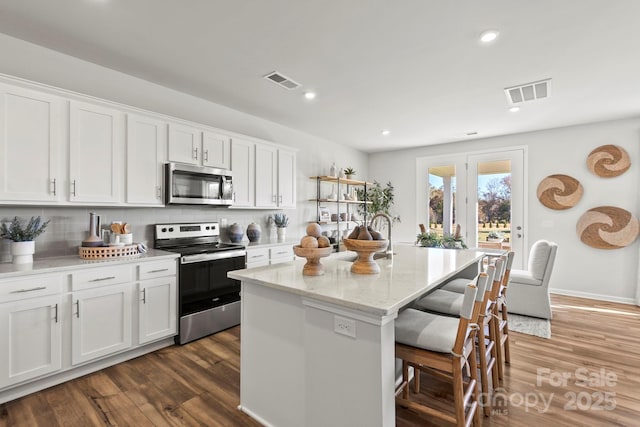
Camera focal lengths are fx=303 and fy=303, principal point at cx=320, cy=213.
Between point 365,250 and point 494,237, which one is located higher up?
point 365,250

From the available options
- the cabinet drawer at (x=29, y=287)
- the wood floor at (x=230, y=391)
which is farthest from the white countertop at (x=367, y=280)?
the cabinet drawer at (x=29, y=287)

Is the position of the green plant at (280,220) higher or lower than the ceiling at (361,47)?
lower

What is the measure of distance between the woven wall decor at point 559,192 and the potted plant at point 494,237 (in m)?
0.86

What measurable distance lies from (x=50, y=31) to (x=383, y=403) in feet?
11.2

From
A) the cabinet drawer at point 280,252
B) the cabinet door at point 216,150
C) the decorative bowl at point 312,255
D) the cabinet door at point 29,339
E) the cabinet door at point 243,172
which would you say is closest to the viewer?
the decorative bowl at point 312,255

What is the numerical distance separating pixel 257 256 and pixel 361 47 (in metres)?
2.52

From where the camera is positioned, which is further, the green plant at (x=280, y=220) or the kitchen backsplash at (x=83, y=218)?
the green plant at (x=280, y=220)

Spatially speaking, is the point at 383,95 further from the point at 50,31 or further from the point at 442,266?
the point at 50,31

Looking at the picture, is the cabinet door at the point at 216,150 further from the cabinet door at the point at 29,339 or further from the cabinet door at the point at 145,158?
the cabinet door at the point at 29,339

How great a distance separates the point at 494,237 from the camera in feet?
18.1

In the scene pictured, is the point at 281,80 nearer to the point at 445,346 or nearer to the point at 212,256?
the point at 212,256

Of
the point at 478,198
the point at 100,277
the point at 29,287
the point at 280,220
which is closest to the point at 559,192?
the point at 478,198

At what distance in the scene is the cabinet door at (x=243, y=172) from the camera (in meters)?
3.79

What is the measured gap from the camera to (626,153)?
14.4ft
